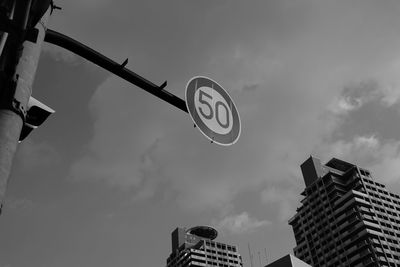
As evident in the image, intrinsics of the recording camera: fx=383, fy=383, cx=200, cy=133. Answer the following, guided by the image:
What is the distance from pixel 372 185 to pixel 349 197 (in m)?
12.7

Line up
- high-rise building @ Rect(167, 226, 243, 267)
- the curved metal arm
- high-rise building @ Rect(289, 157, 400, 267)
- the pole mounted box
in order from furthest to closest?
high-rise building @ Rect(167, 226, 243, 267) → high-rise building @ Rect(289, 157, 400, 267) → the curved metal arm → the pole mounted box

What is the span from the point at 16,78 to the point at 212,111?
2.70 m

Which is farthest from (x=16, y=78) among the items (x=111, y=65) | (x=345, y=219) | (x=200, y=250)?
(x=200, y=250)

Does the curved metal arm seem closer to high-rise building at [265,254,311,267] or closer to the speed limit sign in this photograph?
the speed limit sign

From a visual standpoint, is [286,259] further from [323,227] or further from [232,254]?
[232,254]

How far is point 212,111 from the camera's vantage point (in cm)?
482

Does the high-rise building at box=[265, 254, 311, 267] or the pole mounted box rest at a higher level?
the high-rise building at box=[265, 254, 311, 267]

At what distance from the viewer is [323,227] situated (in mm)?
114875

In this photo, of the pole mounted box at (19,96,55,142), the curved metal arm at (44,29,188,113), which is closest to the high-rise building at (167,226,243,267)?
the curved metal arm at (44,29,188,113)

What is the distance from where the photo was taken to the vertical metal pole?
2.12 m

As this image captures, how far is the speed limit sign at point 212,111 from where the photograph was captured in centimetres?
452

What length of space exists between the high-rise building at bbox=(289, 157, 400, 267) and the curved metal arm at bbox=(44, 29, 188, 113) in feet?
345

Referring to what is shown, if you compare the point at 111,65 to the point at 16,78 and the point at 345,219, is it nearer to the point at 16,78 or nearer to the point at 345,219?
the point at 16,78

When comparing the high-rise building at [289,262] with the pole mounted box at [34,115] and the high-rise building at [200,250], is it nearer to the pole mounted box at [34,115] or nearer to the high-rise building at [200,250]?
the pole mounted box at [34,115]
